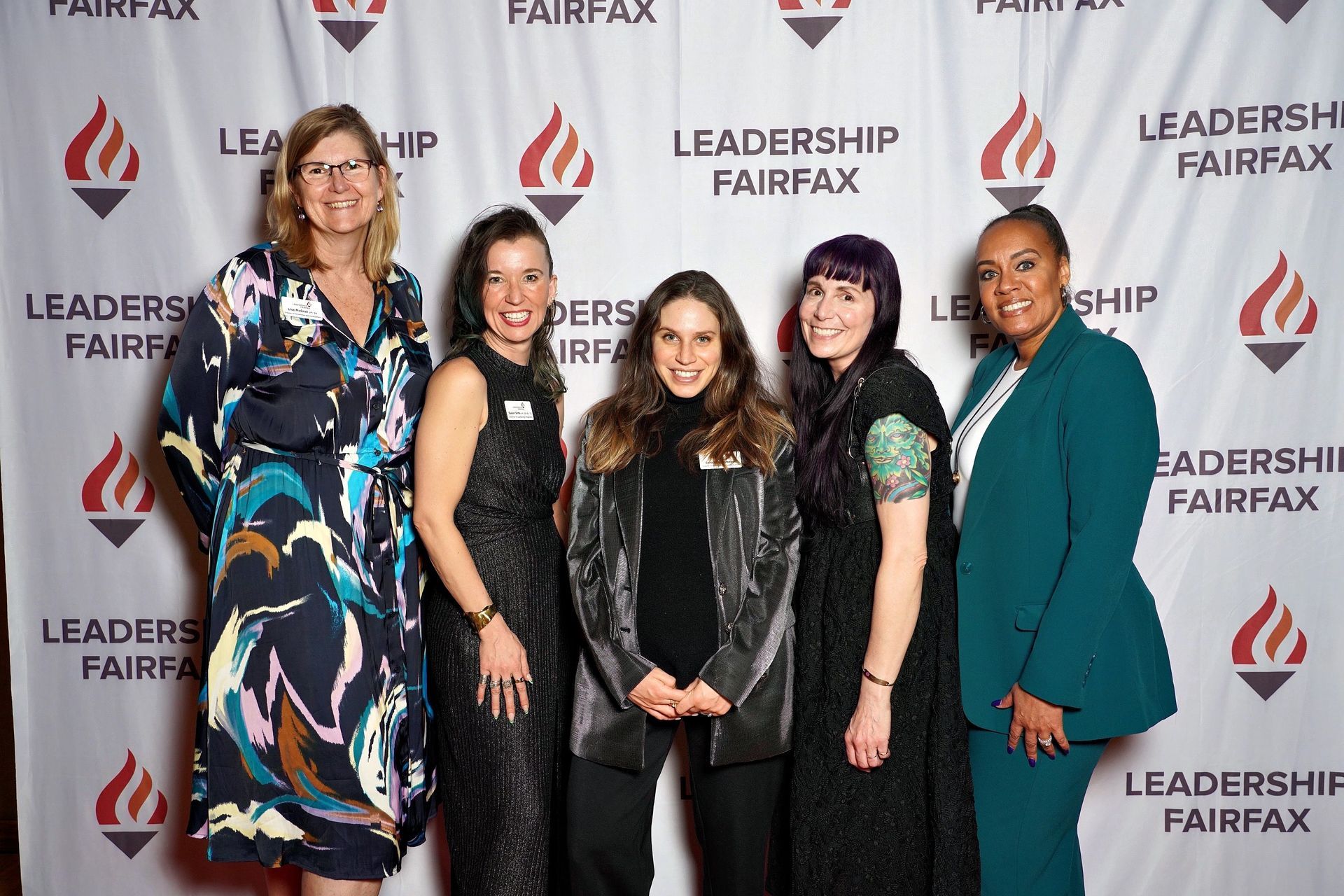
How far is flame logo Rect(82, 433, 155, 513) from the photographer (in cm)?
269

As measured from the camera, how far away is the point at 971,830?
1.82 meters

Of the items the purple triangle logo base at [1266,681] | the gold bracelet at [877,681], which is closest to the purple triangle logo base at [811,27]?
the gold bracelet at [877,681]

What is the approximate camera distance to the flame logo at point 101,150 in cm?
263

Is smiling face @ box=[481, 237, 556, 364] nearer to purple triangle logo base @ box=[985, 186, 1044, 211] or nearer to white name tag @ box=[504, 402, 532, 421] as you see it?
white name tag @ box=[504, 402, 532, 421]

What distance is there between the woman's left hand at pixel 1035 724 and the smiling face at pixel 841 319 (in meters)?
0.81

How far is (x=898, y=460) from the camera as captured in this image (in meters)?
1.74

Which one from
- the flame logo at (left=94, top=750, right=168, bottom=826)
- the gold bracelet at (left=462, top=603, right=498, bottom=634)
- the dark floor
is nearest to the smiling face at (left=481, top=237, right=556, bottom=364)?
the gold bracelet at (left=462, top=603, right=498, bottom=634)

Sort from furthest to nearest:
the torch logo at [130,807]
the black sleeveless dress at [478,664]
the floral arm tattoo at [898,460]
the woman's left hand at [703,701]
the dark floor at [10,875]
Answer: the dark floor at [10,875], the torch logo at [130,807], the black sleeveless dress at [478,664], the woman's left hand at [703,701], the floral arm tattoo at [898,460]

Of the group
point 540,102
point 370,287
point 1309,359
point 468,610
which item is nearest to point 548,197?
point 540,102

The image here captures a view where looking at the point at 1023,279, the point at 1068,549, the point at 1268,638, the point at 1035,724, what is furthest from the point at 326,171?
the point at 1268,638

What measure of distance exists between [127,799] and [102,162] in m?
2.00

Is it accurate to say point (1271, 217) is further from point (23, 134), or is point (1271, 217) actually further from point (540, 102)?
point (23, 134)

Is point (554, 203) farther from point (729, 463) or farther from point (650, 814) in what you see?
point (650, 814)

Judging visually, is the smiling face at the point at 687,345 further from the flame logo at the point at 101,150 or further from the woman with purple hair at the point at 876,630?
the flame logo at the point at 101,150
